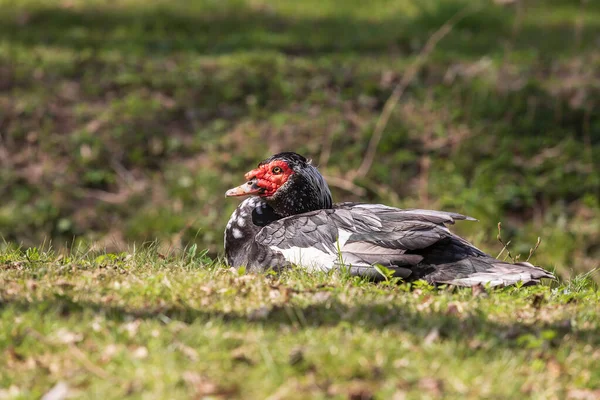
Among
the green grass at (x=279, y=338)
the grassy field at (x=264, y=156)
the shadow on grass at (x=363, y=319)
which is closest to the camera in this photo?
the green grass at (x=279, y=338)

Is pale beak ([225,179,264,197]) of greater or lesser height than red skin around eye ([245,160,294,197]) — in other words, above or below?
below

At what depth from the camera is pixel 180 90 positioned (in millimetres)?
11289

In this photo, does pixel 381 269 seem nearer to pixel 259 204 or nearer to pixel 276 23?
pixel 259 204

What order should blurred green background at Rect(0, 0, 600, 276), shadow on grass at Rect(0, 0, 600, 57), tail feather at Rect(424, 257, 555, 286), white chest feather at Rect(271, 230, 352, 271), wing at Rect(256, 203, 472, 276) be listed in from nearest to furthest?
tail feather at Rect(424, 257, 555, 286), wing at Rect(256, 203, 472, 276), white chest feather at Rect(271, 230, 352, 271), blurred green background at Rect(0, 0, 600, 276), shadow on grass at Rect(0, 0, 600, 57)

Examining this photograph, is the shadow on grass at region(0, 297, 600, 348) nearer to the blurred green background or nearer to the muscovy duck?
the muscovy duck

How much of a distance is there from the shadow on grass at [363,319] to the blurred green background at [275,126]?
15.6 feet

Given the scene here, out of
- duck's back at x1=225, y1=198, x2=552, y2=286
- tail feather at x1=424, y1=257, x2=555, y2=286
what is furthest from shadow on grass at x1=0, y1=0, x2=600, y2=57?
tail feather at x1=424, y1=257, x2=555, y2=286

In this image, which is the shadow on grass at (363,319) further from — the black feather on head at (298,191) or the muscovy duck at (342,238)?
the black feather on head at (298,191)

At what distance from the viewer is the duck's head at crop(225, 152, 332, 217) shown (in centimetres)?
569

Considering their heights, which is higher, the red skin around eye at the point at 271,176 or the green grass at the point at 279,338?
the red skin around eye at the point at 271,176

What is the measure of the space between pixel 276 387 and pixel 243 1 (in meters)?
12.4

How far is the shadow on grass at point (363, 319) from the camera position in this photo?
3.75 m

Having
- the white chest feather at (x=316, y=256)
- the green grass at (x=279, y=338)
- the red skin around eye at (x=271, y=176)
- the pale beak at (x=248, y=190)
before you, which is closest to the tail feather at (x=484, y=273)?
the green grass at (x=279, y=338)

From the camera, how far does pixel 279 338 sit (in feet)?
11.7
